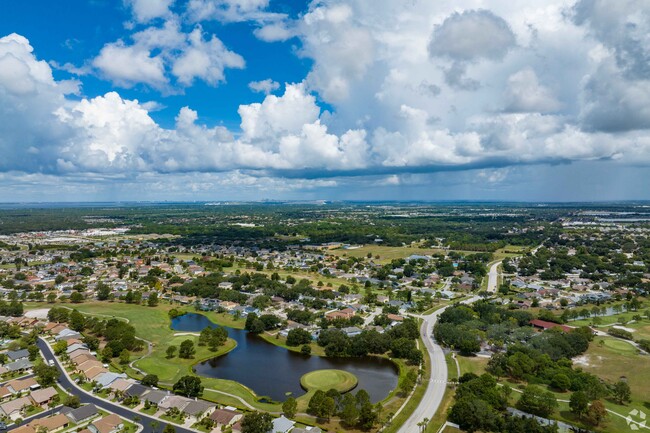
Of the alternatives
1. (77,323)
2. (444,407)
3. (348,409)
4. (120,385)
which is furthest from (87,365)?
(444,407)

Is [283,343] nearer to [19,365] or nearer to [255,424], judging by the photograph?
[255,424]

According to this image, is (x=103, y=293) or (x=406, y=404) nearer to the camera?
(x=406, y=404)

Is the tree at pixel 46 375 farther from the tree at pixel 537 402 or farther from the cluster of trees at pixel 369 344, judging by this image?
the tree at pixel 537 402

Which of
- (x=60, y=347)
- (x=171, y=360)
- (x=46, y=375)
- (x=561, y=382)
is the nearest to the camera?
(x=561, y=382)

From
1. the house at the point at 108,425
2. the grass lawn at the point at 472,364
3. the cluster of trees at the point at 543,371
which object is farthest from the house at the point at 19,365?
the cluster of trees at the point at 543,371

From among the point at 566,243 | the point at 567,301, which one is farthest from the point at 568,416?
→ the point at 566,243

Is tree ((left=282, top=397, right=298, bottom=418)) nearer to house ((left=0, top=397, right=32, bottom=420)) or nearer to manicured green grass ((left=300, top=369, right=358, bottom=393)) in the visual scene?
manicured green grass ((left=300, top=369, right=358, bottom=393))

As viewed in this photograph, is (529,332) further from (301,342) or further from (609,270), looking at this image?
(609,270)
